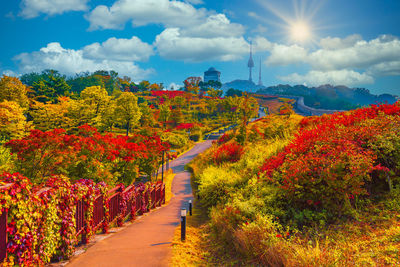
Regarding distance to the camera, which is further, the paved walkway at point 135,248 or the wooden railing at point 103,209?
the paved walkway at point 135,248

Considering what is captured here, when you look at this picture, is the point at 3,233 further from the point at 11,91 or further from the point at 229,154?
the point at 11,91

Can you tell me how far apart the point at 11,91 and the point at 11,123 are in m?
18.1

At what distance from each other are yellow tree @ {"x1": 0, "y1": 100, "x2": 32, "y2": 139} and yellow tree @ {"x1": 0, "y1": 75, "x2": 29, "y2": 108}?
1492 centimetres

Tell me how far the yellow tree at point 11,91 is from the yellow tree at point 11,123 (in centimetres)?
1492

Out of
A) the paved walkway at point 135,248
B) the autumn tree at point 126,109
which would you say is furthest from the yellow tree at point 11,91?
the paved walkway at point 135,248

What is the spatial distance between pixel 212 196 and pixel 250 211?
5094mm

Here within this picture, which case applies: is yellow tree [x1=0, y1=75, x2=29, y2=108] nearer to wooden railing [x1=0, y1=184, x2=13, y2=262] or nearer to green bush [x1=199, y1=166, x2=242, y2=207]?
green bush [x1=199, y1=166, x2=242, y2=207]

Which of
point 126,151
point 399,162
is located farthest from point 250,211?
point 126,151

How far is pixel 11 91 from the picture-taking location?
40.5 meters

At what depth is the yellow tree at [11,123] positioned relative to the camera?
25.9m

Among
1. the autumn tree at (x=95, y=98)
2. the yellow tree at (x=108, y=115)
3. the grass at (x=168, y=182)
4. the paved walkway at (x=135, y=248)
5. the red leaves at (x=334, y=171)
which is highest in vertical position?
the autumn tree at (x=95, y=98)

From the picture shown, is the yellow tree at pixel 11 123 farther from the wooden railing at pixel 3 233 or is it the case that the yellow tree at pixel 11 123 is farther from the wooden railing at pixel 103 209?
the wooden railing at pixel 3 233

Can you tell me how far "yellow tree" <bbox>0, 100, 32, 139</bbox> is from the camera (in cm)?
2588

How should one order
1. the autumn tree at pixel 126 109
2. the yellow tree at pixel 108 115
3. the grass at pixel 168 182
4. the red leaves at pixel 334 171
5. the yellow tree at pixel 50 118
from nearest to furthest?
the red leaves at pixel 334 171
the grass at pixel 168 182
the yellow tree at pixel 50 118
the autumn tree at pixel 126 109
the yellow tree at pixel 108 115
